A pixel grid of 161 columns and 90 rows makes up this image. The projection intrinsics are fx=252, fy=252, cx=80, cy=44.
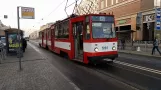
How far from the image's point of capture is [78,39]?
614 inches

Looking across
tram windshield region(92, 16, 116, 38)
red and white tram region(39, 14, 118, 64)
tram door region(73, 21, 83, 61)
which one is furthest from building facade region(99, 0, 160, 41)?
tram windshield region(92, 16, 116, 38)

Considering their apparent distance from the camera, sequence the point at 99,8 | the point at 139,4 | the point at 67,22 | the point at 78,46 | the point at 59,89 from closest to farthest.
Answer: the point at 59,89 → the point at 78,46 → the point at 67,22 → the point at 139,4 → the point at 99,8

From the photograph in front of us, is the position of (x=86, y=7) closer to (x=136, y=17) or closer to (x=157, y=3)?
(x=136, y=17)

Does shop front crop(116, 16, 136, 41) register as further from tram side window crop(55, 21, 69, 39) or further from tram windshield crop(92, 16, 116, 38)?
tram windshield crop(92, 16, 116, 38)

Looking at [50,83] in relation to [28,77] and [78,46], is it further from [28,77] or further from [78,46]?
[78,46]

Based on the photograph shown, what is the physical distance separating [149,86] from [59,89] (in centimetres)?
310

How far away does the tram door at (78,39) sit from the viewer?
1512 cm

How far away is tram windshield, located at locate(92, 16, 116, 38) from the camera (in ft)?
45.6

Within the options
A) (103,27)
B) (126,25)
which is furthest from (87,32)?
(126,25)

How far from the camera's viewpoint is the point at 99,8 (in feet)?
222

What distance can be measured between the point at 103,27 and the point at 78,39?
214cm

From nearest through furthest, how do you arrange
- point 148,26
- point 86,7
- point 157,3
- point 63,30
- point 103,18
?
point 103,18, point 63,30, point 157,3, point 148,26, point 86,7

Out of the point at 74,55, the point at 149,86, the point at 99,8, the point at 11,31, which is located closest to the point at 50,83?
the point at 149,86

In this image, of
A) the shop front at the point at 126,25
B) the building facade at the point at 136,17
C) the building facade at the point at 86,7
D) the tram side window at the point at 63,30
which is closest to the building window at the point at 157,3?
the building facade at the point at 136,17
